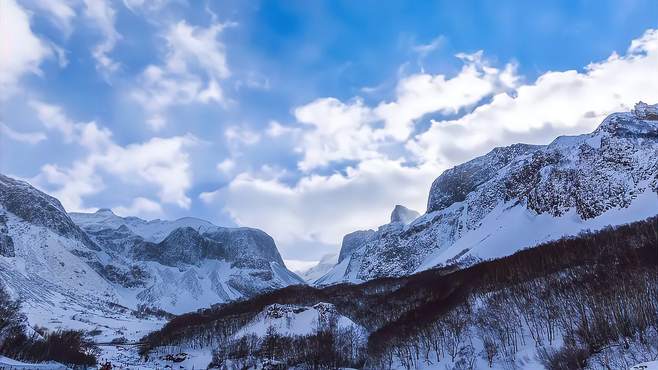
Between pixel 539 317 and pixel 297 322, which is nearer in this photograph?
pixel 539 317

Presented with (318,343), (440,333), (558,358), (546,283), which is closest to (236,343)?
(318,343)

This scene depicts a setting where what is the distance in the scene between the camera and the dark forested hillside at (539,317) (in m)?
90.4

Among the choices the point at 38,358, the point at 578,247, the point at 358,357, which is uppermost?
the point at 578,247

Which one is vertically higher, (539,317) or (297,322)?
(297,322)

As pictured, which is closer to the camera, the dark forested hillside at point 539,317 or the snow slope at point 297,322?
the dark forested hillside at point 539,317

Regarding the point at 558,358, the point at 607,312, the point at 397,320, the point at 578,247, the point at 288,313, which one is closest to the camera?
the point at 558,358

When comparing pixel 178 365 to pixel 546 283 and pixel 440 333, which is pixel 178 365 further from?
pixel 546 283

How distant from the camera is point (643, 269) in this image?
107125 mm

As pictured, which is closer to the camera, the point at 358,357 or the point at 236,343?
the point at 358,357

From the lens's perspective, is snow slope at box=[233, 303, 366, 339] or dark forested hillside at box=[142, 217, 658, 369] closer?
dark forested hillside at box=[142, 217, 658, 369]

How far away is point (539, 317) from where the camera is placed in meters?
111

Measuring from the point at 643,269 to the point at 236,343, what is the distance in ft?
437

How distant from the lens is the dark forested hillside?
90.4 meters

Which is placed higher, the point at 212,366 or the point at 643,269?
the point at 643,269
